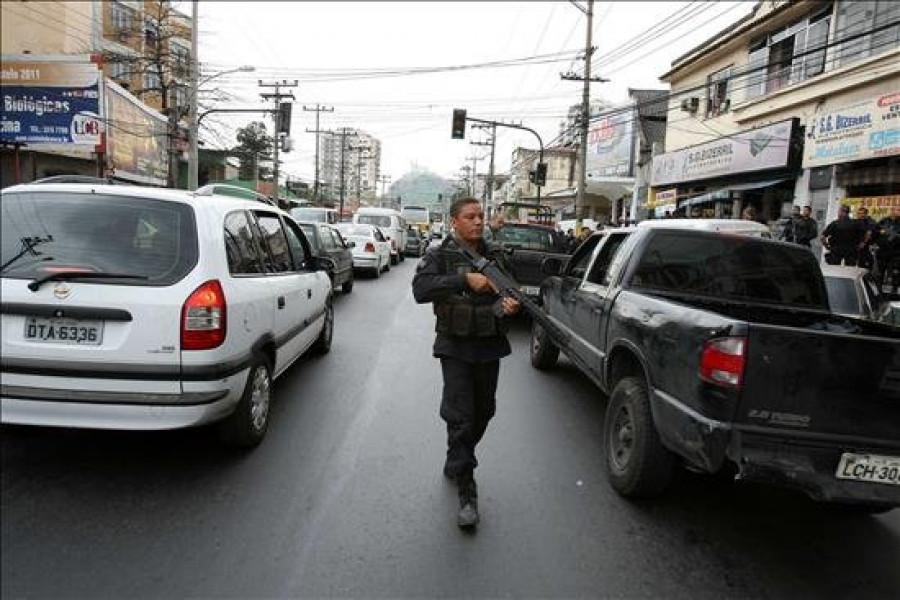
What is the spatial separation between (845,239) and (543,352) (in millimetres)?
8180

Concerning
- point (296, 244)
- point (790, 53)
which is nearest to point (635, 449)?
point (296, 244)

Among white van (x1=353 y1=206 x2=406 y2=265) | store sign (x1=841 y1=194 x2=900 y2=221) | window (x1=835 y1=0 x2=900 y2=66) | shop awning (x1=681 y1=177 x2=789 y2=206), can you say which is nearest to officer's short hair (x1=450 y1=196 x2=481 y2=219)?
store sign (x1=841 y1=194 x2=900 y2=221)

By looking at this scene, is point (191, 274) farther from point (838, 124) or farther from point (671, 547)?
point (838, 124)

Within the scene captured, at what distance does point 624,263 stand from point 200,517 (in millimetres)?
3423

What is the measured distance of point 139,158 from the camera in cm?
2302

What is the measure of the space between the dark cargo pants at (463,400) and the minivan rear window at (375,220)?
20784 mm

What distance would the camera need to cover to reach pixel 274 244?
18.0 ft

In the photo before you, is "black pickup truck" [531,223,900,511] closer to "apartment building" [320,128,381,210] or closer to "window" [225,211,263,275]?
"window" [225,211,263,275]

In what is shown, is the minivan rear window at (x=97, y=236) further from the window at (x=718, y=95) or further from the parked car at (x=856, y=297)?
the window at (x=718, y=95)

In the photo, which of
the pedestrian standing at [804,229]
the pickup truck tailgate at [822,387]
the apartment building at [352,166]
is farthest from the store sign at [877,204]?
the apartment building at [352,166]

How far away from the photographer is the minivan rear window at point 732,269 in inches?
194

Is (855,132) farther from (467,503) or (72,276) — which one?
(72,276)

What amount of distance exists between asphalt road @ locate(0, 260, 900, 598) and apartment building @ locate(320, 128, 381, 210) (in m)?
71.3

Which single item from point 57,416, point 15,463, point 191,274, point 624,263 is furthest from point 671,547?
point 15,463
